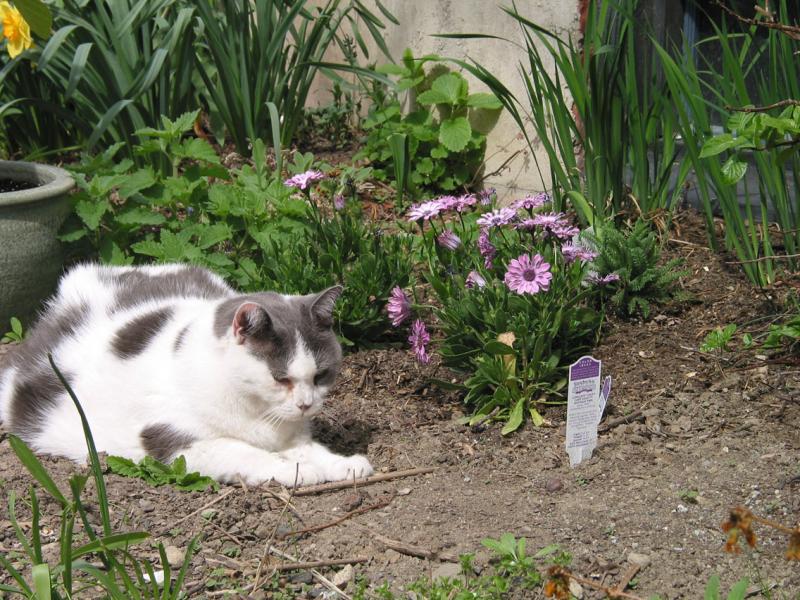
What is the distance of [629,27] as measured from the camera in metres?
3.86

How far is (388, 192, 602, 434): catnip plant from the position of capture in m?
3.25

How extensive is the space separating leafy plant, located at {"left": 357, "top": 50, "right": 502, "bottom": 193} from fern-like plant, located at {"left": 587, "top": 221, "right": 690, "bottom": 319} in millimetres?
1559

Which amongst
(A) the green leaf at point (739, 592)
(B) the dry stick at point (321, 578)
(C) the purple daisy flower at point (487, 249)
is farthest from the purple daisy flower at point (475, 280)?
(A) the green leaf at point (739, 592)

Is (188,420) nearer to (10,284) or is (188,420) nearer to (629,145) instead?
(10,284)

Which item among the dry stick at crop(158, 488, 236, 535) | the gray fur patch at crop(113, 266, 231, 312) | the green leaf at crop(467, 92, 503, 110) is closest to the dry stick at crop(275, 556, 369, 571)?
the dry stick at crop(158, 488, 236, 535)

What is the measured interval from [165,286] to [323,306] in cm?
81

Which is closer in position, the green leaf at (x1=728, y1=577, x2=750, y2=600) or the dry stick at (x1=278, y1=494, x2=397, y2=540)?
the green leaf at (x1=728, y1=577, x2=750, y2=600)

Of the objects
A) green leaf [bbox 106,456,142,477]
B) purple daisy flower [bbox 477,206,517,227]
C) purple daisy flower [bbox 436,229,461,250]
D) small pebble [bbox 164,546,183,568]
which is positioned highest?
purple daisy flower [bbox 477,206,517,227]

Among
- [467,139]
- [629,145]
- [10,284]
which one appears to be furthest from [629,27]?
[10,284]

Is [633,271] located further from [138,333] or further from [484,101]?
[138,333]

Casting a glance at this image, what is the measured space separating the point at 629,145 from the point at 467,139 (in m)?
1.09

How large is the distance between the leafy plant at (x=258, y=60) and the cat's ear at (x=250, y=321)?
2209 millimetres

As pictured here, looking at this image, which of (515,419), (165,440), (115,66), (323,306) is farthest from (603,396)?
(115,66)

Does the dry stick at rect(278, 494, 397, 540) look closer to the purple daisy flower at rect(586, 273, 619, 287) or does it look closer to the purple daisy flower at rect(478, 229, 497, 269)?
the purple daisy flower at rect(478, 229, 497, 269)
